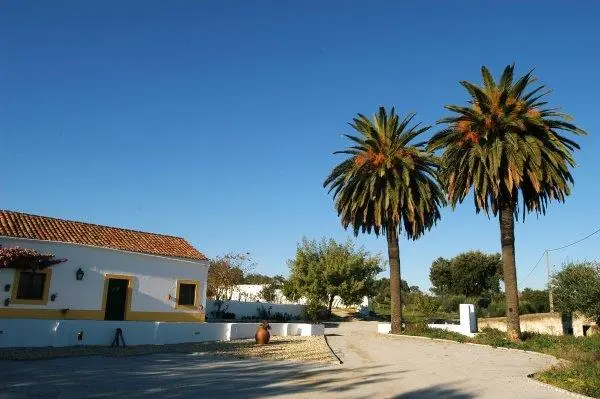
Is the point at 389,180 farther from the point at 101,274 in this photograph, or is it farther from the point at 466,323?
the point at 101,274

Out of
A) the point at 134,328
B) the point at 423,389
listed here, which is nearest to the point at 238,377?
the point at 423,389

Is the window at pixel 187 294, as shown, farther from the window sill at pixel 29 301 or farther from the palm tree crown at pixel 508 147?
the palm tree crown at pixel 508 147

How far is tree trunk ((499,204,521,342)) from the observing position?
23.3 m

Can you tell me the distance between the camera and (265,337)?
20.0m

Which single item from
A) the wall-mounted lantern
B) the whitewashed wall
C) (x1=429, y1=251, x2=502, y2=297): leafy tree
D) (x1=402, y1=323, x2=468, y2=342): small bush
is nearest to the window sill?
the whitewashed wall

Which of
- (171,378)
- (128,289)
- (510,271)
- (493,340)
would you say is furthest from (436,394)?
(128,289)

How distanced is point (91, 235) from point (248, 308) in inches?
658

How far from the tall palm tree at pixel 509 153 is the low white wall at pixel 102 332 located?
13112mm

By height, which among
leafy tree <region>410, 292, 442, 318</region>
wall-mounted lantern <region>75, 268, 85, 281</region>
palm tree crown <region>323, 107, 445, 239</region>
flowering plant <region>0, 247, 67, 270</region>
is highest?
palm tree crown <region>323, 107, 445, 239</region>

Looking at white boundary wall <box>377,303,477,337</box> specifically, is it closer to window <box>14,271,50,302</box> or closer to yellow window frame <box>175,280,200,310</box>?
yellow window frame <box>175,280,200,310</box>

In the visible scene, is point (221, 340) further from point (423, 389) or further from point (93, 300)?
point (423, 389)

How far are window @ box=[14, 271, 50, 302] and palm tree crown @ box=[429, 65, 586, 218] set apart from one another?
2010cm

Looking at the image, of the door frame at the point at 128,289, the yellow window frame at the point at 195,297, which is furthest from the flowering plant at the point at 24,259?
the yellow window frame at the point at 195,297

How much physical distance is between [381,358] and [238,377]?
6.72 metres
